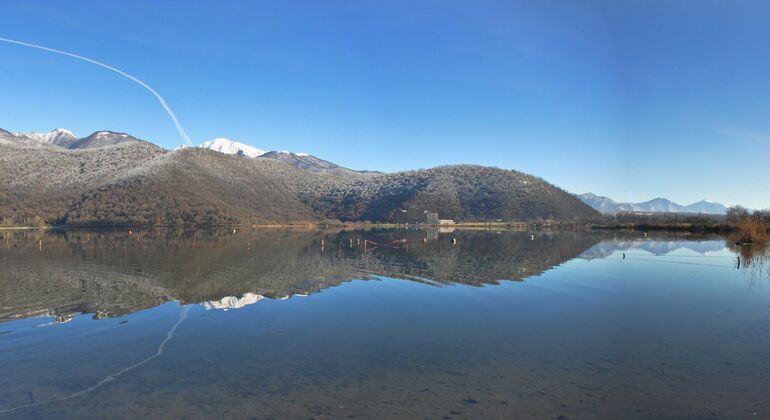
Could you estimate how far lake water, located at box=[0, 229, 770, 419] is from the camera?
10.5m

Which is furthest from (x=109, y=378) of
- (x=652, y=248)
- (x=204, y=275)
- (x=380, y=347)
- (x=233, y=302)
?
(x=652, y=248)

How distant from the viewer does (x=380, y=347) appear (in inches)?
583

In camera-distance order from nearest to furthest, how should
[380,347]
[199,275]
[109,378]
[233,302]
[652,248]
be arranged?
[109,378] → [380,347] → [233,302] → [199,275] → [652,248]

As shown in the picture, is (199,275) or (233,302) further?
(199,275)

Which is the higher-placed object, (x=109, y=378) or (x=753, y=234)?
(x=753, y=234)

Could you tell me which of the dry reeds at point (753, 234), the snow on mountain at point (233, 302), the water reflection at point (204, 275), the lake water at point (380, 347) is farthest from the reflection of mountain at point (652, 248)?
the snow on mountain at point (233, 302)

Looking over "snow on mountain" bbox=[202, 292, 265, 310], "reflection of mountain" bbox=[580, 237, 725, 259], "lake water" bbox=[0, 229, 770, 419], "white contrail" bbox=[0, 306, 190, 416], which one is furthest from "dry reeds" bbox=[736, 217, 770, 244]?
"white contrail" bbox=[0, 306, 190, 416]

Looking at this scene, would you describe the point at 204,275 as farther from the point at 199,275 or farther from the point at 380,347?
the point at 380,347

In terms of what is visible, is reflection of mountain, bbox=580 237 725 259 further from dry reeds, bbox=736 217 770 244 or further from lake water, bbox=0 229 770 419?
lake water, bbox=0 229 770 419

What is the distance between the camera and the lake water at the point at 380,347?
34.5ft

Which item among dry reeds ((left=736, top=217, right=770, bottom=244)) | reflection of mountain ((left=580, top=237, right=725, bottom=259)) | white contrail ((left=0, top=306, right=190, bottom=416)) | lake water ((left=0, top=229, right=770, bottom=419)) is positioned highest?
dry reeds ((left=736, top=217, right=770, bottom=244))

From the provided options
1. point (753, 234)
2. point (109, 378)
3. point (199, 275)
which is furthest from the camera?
point (753, 234)

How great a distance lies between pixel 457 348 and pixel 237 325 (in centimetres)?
769

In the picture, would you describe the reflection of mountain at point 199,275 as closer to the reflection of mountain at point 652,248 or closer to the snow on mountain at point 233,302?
the snow on mountain at point 233,302
